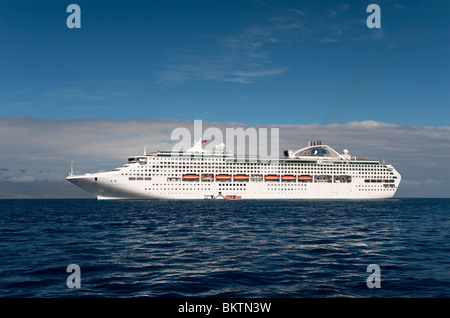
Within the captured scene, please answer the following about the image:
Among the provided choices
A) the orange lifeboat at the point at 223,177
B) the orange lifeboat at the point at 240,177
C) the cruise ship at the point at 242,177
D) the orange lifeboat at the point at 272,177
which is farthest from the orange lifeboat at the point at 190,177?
the orange lifeboat at the point at 272,177

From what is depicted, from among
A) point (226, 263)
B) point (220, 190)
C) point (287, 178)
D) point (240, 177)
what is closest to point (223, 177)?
point (220, 190)

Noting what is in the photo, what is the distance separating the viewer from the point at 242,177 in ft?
324

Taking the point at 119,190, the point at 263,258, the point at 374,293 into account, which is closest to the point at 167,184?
the point at 119,190

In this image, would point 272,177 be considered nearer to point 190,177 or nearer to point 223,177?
point 223,177

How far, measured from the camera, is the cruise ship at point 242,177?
88562mm

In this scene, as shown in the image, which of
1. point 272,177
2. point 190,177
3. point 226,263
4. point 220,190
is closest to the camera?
point 226,263

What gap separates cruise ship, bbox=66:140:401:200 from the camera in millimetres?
88562

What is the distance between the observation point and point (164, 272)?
603 inches

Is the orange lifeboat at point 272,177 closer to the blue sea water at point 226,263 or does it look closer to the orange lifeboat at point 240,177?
the orange lifeboat at point 240,177

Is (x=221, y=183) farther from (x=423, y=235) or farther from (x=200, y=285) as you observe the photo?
(x=200, y=285)

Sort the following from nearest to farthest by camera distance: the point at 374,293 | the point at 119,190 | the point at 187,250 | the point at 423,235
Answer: the point at 374,293
the point at 187,250
the point at 423,235
the point at 119,190

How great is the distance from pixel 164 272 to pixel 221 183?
81971 millimetres

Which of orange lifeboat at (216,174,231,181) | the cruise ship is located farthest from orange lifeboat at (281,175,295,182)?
orange lifeboat at (216,174,231,181)
